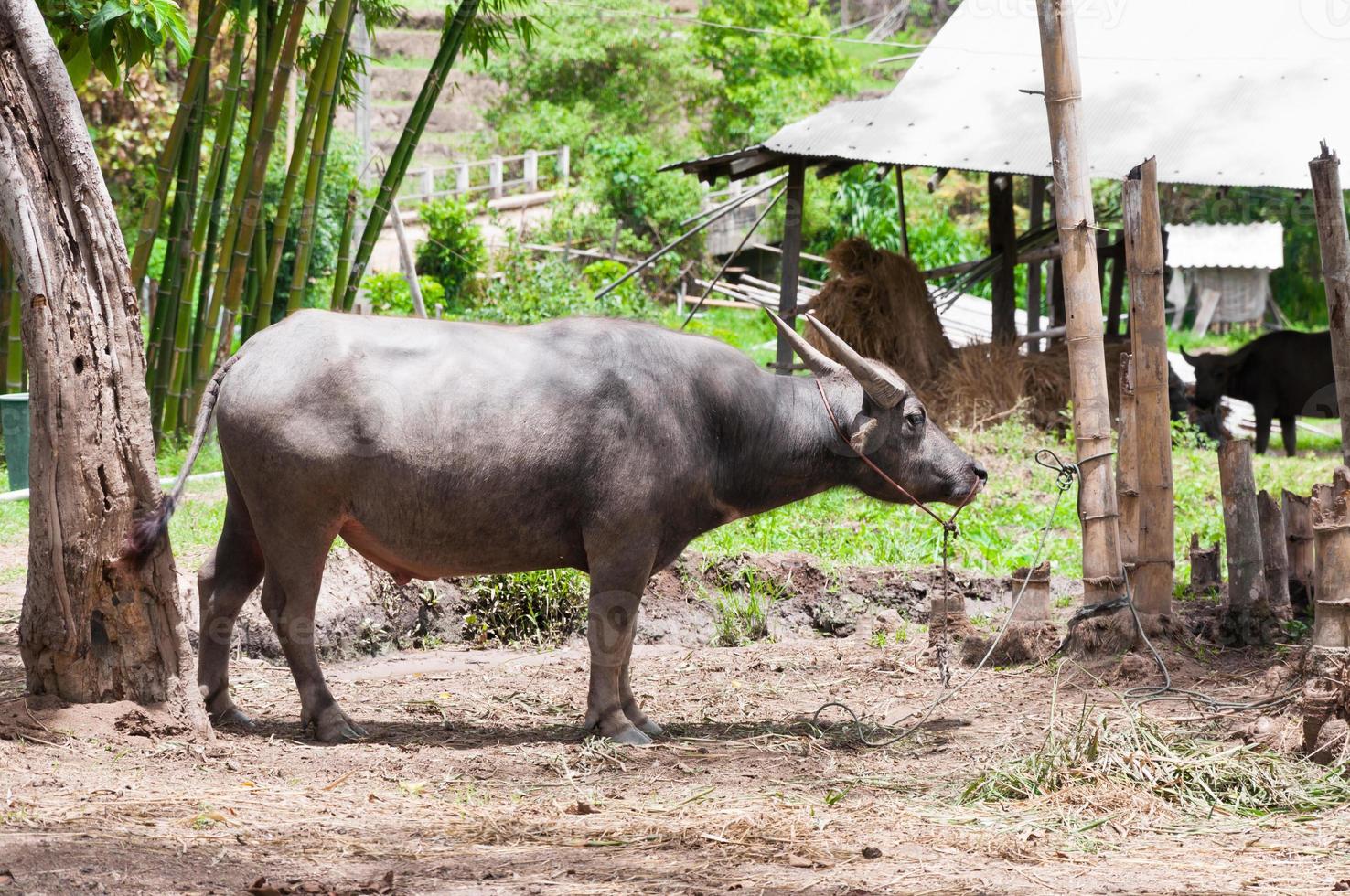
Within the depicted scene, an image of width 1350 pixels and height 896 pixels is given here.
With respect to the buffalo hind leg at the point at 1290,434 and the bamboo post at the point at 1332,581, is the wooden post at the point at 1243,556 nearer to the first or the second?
the bamboo post at the point at 1332,581

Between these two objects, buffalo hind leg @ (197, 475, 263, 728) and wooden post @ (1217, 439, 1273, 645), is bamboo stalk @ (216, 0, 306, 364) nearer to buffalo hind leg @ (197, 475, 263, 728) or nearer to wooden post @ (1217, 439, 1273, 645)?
buffalo hind leg @ (197, 475, 263, 728)

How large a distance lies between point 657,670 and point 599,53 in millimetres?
26761

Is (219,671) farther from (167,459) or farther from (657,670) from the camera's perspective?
Answer: (167,459)

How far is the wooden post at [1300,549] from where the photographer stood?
6.30m

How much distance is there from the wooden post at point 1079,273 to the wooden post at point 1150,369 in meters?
0.14

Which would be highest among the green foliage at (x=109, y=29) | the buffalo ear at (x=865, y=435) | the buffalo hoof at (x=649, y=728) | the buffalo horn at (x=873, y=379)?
the green foliage at (x=109, y=29)

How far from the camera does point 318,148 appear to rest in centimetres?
980

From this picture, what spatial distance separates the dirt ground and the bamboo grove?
4603mm

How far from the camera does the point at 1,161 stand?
177 inches

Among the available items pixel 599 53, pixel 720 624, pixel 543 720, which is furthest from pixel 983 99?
pixel 599 53

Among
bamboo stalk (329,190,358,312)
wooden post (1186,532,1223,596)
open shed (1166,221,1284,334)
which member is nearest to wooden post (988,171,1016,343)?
bamboo stalk (329,190,358,312)

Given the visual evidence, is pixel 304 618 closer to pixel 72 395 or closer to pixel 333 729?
pixel 333 729

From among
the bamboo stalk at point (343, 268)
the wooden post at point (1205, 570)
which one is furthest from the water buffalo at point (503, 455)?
the bamboo stalk at point (343, 268)

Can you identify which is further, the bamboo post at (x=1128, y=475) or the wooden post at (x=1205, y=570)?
the wooden post at (x=1205, y=570)
